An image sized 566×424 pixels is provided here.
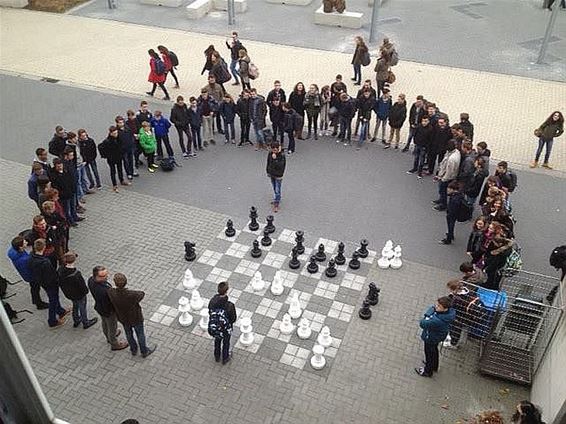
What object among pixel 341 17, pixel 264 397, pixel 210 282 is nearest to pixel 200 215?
pixel 210 282

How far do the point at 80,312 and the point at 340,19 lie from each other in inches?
609

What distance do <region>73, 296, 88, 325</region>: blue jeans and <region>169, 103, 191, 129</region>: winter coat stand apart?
5.37 m

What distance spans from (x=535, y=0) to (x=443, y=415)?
20.6 meters

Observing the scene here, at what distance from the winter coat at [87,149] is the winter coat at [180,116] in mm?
2009

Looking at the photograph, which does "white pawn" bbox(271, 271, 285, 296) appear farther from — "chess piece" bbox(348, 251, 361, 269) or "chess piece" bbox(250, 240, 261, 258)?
"chess piece" bbox(348, 251, 361, 269)

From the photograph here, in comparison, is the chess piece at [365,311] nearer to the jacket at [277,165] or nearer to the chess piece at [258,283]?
the chess piece at [258,283]

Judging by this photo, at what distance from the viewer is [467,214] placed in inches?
410

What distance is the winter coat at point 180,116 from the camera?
12.8 meters

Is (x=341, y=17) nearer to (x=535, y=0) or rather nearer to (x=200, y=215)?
(x=535, y=0)

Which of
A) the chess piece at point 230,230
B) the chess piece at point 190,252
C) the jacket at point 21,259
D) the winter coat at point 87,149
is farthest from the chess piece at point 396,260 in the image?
the winter coat at point 87,149

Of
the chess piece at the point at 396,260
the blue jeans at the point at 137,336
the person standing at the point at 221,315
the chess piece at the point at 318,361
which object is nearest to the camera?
the person standing at the point at 221,315

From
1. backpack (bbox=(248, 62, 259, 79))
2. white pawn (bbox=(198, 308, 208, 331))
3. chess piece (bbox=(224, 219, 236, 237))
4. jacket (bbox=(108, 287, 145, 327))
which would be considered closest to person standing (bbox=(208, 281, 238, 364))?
white pawn (bbox=(198, 308, 208, 331))

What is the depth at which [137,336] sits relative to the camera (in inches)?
331

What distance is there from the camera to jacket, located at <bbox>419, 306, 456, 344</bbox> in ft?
24.6
